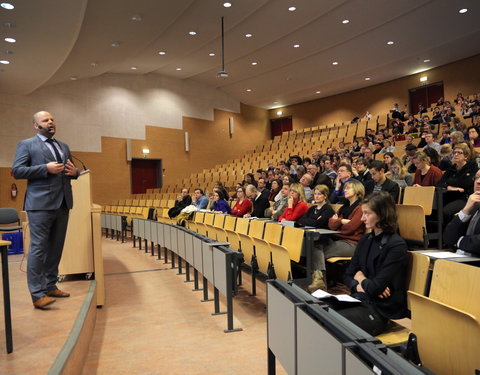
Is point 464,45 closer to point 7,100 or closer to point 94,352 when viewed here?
point 94,352

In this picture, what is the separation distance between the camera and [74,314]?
2.29m

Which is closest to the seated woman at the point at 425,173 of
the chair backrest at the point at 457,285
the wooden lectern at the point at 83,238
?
the chair backrest at the point at 457,285

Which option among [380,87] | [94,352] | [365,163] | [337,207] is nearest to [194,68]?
[380,87]

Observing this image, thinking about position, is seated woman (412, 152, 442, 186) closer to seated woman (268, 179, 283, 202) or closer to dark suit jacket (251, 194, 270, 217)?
dark suit jacket (251, 194, 270, 217)

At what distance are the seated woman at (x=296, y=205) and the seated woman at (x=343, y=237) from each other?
Result: 0.62 meters

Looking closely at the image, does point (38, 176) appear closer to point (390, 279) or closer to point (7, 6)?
point (390, 279)

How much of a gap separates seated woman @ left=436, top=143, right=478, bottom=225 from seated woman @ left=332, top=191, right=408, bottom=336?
1774 millimetres

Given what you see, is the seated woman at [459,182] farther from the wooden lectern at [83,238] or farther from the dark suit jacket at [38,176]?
the dark suit jacket at [38,176]

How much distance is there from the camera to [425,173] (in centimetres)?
406

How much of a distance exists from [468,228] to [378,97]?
12.1 meters

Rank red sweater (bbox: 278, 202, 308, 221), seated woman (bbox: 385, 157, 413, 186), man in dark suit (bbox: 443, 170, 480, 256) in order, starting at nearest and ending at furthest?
man in dark suit (bbox: 443, 170, 480, 256) → red sweater (bbox: 278, 202, 308, 221) → seated woman (bbox: 385, 157, 413, 186)

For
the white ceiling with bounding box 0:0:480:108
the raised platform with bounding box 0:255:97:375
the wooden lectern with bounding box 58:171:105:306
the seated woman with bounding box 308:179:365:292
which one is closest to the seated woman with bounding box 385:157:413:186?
the seated woman with bounding box 308:179:365:292

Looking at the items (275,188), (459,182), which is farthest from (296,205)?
(275,188)

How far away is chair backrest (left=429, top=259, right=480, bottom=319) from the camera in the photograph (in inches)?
54.8
